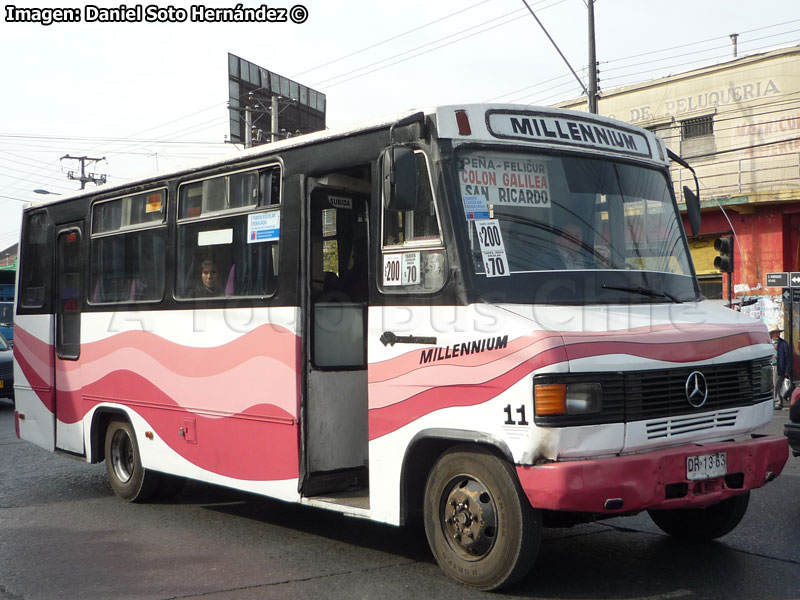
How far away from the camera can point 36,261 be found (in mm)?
10211

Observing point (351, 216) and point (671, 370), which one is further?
point (351, 216)

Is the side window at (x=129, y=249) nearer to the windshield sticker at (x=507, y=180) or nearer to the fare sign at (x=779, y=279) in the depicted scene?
the windshield sticker at (x=507, y=180)

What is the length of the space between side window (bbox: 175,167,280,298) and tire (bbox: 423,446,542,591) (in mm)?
2182

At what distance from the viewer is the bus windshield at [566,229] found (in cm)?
559

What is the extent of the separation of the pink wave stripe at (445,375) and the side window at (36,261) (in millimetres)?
5404

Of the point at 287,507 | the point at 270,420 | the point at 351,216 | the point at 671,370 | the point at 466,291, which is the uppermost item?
the point at 351,216

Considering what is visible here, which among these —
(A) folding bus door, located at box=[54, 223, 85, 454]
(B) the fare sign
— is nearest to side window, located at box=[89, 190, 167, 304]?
(A) folding bus door, located at box=[54, 223, 85, 454]

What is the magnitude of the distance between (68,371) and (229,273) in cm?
303

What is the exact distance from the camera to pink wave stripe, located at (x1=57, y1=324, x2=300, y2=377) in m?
6.75

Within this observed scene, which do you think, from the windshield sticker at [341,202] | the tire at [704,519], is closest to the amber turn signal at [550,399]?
the tire at [704,519]

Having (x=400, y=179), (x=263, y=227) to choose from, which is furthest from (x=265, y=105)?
(x=400, y=179)

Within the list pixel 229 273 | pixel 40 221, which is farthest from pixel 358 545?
pixel 40 221

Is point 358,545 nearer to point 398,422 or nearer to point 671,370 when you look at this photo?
point 398,422

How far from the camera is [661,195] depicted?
22.0 feet
